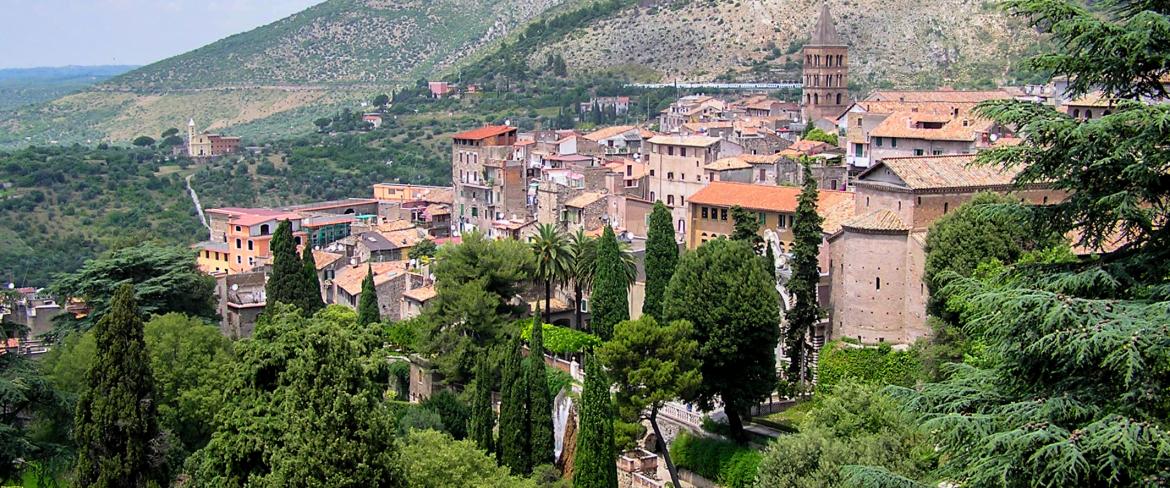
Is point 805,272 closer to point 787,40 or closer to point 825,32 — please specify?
point 825,32

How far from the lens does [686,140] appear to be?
6231cm

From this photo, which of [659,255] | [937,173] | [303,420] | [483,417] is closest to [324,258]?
[659,255]

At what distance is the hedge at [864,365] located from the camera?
35.7 metres

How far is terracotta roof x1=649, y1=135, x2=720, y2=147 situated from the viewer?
61.0 metres

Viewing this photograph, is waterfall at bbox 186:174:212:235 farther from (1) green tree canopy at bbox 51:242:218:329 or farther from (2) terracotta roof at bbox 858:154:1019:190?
(2) terracotta roof at bbox 858:154:1019:190

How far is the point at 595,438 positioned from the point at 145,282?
2198 centimetres

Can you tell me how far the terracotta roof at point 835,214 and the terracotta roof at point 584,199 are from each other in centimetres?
1490

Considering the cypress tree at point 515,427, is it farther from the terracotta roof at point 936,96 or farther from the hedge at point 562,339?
the terracotta roof at point 936,96

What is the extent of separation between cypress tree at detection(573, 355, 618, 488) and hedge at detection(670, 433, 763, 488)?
13.6ft

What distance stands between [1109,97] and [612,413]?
78.5 feet

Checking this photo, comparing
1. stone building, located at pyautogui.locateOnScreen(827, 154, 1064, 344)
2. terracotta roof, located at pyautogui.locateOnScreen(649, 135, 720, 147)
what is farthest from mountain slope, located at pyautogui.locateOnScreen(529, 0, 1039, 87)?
stone building, located at pyautogui.locateOnScreen(827, 154, 1064, 344)

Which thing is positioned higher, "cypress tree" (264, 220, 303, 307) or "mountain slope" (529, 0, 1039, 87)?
"mountain slope" (529, 0, 1039, 87)

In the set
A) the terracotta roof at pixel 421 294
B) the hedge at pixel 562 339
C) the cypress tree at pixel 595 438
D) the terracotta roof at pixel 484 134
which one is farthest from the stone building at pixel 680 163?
the cypress tree at pixel 595 438

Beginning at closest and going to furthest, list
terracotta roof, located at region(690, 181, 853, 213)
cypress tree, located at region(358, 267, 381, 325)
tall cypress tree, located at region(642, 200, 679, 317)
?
tall cypress tree, located at region(642, 200, 679, 317) < terracotta roof, located at region(690, 181, 853, 213) < cypress tree, located at region(358, 267, 381, 325)
